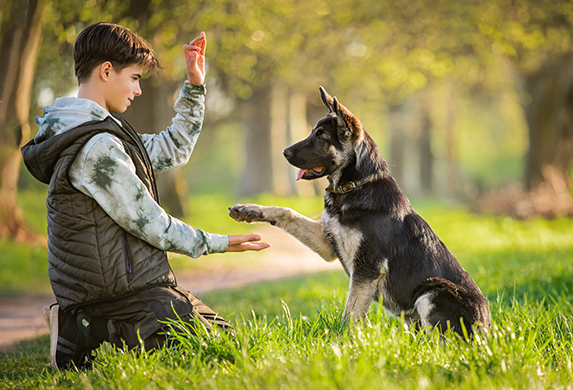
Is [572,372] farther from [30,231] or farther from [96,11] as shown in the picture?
[30,231]

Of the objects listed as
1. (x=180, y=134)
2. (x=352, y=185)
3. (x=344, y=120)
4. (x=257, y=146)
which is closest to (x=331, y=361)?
(x=352, y=185)

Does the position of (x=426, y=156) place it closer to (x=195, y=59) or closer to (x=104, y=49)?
(x=195, y=59)

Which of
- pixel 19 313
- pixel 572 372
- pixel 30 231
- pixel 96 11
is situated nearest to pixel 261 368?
pixel 572 372

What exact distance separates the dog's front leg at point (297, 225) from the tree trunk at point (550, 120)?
528 inches

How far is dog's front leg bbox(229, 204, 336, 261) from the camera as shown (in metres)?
3.72

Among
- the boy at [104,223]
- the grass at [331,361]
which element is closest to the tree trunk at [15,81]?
the boy at [104,223]

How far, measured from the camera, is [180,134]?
3646 mm

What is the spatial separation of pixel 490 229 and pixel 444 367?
11071 millimetres

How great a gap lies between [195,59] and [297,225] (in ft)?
4.89

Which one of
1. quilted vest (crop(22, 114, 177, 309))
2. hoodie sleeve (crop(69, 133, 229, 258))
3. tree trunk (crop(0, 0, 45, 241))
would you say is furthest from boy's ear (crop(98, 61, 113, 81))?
tree trunk (crop(0, 0, 45, 241))

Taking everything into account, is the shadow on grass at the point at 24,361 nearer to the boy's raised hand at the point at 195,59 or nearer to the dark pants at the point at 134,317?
the dark pants at the point at 134,317

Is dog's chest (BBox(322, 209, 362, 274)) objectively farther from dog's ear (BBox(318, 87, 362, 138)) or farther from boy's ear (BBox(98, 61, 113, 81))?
boy's ear (BBox(98, 61, 113, 81))

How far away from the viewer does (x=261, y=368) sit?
2641mm

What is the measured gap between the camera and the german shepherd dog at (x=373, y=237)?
345 centimetres
